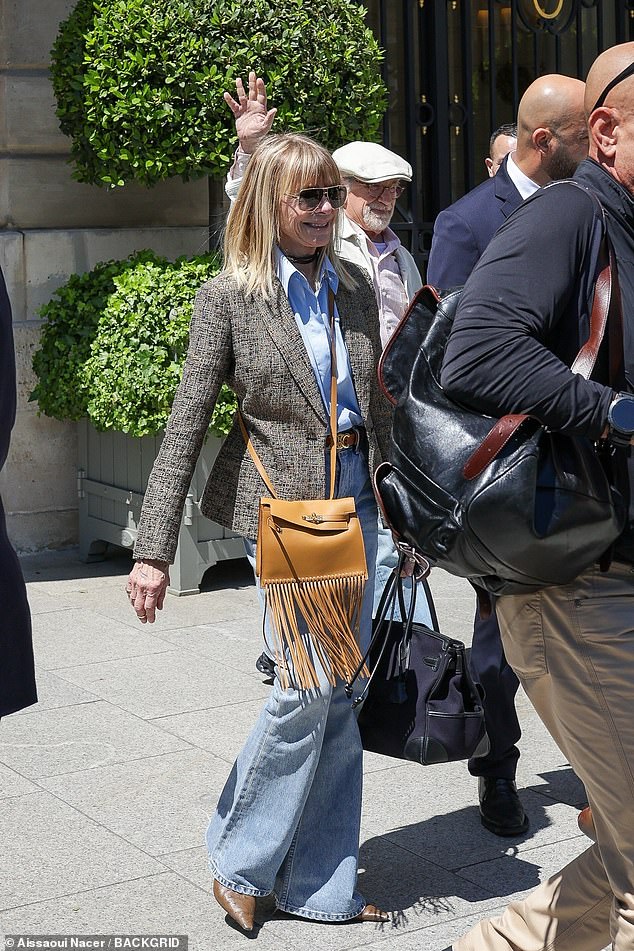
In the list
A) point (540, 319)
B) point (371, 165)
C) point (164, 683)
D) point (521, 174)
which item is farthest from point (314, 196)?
point (164, 683)

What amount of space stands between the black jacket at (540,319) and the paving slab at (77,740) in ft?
8.23

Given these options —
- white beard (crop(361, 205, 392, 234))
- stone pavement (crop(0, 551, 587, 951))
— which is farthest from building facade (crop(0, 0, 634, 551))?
white beard (crop(361, 205, 392, 234))

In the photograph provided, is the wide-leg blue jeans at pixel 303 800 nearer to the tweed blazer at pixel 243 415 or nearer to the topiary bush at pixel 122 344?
the tweed blazer at pixel 243 415

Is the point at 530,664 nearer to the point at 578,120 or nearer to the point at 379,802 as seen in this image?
the point at 379,802

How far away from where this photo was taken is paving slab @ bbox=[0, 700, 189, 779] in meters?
4.42

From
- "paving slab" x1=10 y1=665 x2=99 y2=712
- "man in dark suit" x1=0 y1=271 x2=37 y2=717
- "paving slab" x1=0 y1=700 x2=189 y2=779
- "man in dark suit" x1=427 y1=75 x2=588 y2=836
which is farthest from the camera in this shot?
"paving slab" x1=10 y1=665 x2=99 y2=712

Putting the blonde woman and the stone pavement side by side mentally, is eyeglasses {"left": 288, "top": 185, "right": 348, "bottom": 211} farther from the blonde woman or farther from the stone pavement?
the stone pavement

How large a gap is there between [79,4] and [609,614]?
550cm

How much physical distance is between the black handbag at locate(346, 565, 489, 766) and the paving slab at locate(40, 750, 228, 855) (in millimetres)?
772

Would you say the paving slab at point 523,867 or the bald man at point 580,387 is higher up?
the bald man at point 580,387

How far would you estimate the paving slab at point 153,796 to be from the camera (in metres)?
3.83

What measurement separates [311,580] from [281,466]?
30 centimetres

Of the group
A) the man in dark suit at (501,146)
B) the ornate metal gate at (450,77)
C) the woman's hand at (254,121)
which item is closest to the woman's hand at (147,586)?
the woman's hand at (254,121)

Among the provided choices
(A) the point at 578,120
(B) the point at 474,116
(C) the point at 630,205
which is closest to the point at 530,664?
(C) the point at 630,205
